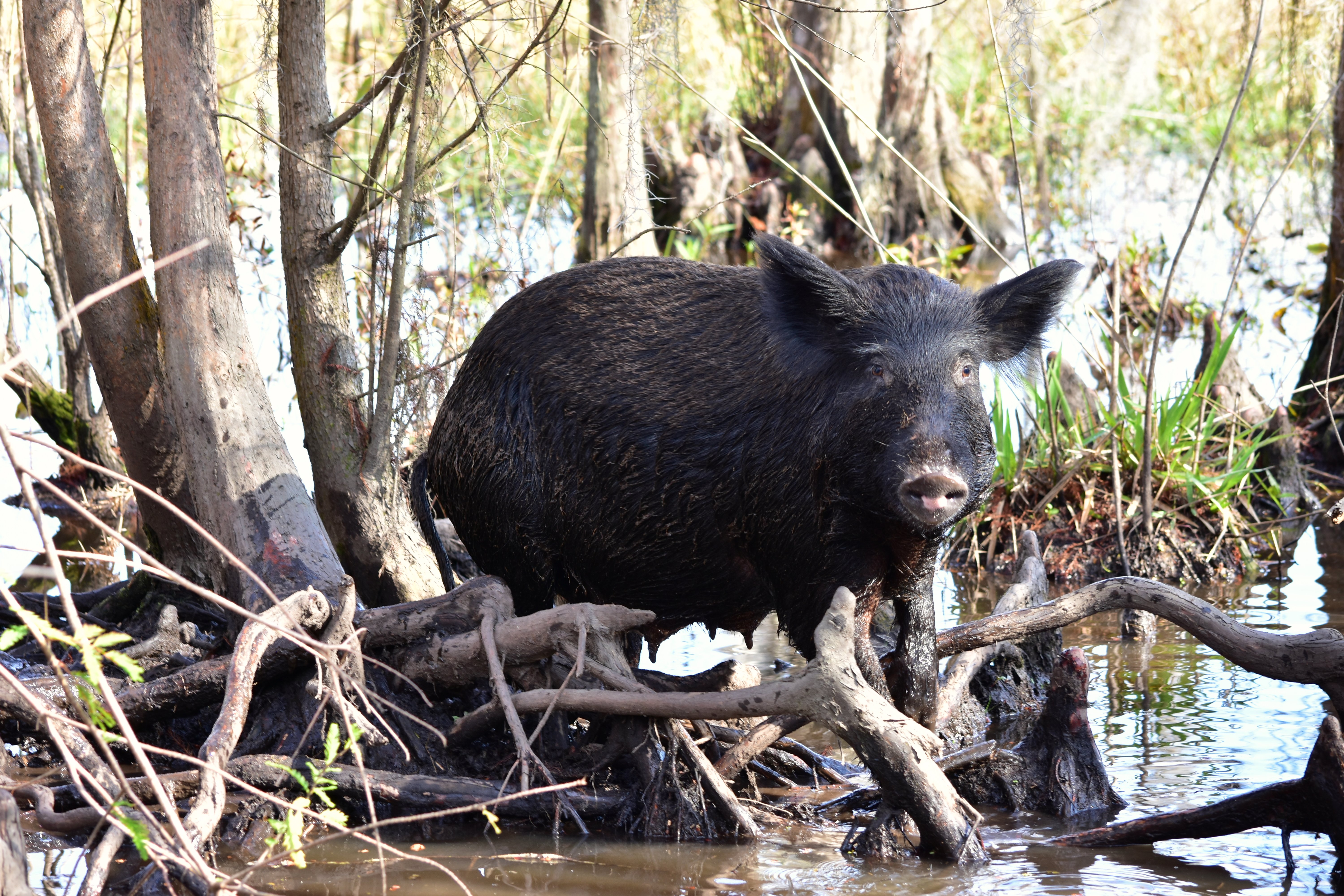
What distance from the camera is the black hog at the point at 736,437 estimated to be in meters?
4.20

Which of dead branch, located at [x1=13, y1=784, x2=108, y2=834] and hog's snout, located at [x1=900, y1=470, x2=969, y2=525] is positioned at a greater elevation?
hog's snout, located at [x1=900, y1=470, x2=969, y2=525]

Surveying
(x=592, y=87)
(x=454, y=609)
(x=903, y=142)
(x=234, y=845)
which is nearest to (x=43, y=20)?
(x=454, y=609)

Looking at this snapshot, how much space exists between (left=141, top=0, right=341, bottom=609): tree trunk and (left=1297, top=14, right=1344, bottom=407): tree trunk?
6.22 meters

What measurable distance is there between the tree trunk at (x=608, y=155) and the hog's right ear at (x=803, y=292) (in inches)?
75.2

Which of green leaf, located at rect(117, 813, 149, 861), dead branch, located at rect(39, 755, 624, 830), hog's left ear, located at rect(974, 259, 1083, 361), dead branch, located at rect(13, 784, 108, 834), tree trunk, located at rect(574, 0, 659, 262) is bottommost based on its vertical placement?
dead branch, located at rect(39, 755, 624, 830)

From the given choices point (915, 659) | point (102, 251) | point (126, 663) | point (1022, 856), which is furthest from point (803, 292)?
point (102, 251)

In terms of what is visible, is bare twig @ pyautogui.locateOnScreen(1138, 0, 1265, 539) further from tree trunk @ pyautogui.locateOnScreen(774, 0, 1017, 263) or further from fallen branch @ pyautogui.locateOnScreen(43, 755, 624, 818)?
tree trunk @ pyautogui.locateOnScreen(774, 0, 1017, 263)

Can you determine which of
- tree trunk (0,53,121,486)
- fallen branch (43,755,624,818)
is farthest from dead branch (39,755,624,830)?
Answer: tree trunk (0,53,121,486)

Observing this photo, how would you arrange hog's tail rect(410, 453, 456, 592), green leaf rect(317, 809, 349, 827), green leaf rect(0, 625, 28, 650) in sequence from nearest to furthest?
green leaf rect(0, 625, 28, 650) < green leaf rect(317, 809, 349, 827) < hog's tail rect(410, 453, 456, 592)

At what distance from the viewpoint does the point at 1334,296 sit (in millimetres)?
8484

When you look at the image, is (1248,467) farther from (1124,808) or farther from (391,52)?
(391,52)

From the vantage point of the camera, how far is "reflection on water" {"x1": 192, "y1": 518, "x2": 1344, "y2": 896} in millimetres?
3734

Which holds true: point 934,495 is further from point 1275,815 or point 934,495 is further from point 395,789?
point 395,789

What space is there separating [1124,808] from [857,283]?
1.87 metres
